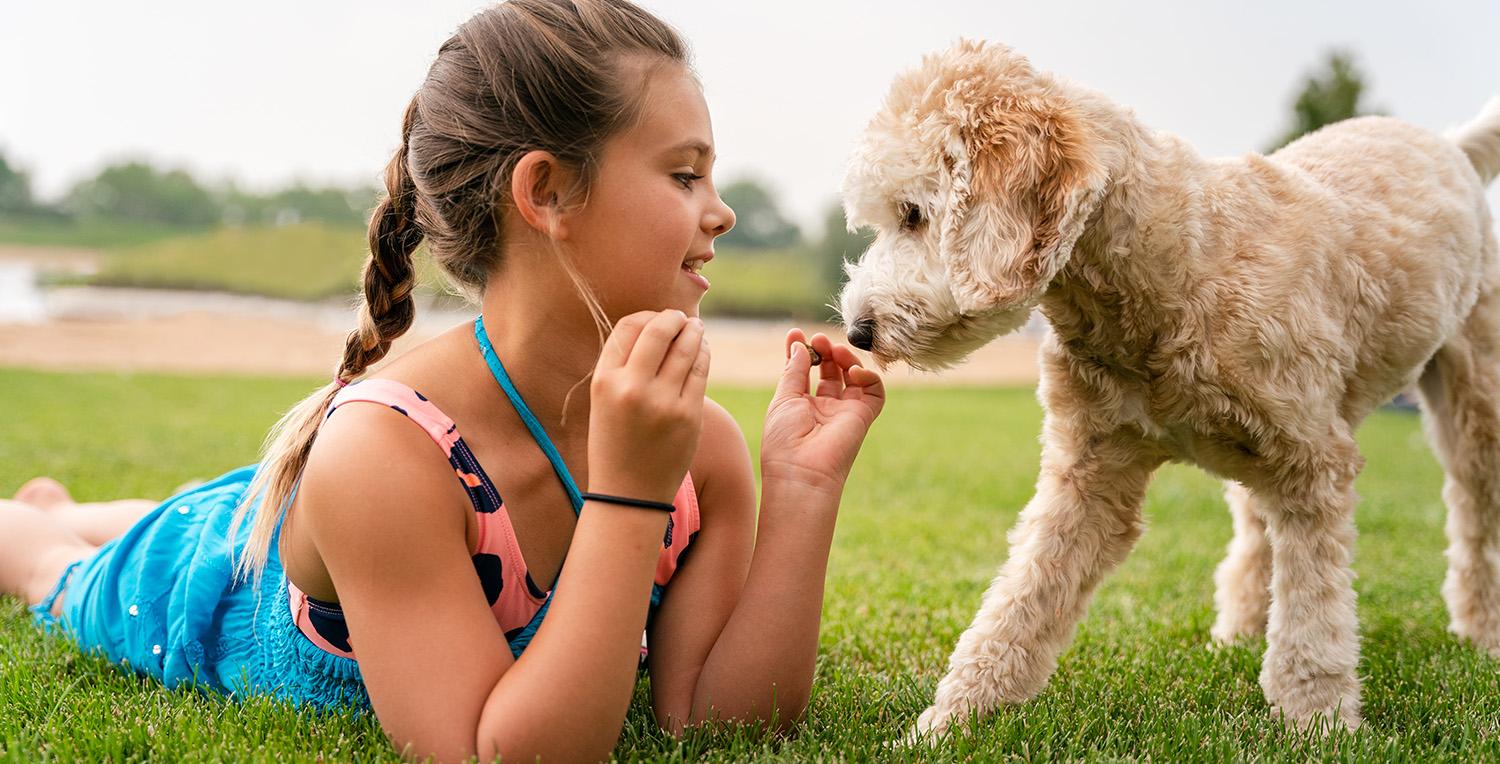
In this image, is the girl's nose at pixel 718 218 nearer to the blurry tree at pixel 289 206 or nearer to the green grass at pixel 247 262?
the blurry tree at pixel 289 206

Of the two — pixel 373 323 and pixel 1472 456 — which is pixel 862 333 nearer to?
pixel 373 323

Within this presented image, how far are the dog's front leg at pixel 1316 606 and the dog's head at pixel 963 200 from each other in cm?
95

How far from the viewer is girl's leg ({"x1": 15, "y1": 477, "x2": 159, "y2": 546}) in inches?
169

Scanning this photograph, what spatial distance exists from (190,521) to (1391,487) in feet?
30.4

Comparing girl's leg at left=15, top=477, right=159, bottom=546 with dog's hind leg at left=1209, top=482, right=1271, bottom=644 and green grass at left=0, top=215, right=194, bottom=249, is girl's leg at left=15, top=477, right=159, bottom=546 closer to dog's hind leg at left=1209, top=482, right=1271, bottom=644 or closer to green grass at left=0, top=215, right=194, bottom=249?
dog's hind leg at left=1209, top=482, right=1271, bottom=644

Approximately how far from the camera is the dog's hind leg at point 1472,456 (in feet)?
13.2

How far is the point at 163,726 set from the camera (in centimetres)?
258

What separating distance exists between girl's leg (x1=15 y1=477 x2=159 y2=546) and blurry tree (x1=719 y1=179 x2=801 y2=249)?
2312 cm

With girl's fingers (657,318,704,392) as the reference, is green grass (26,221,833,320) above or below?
below

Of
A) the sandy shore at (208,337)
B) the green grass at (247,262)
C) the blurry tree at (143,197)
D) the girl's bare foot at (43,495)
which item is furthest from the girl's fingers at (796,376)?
the blurry tree at (143,197)

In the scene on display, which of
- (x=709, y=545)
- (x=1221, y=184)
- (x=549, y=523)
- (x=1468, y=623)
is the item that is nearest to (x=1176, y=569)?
(x=1468, y=623)

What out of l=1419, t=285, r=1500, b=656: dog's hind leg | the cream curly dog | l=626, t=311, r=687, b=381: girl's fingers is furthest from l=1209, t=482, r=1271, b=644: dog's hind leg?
l=626, t=311, r=687, b=381: girl's fingers

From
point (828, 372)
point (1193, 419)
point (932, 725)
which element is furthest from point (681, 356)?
point (1193, 419)

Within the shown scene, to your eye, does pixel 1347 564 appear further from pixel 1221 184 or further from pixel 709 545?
pixel 709 545
